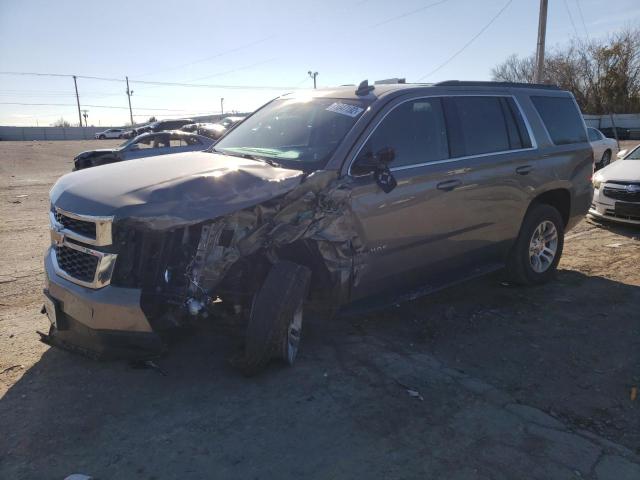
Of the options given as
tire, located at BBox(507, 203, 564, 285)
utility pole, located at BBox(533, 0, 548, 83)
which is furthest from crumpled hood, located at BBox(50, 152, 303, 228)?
utility pole, located at BBox(533, 0, 548, 83)

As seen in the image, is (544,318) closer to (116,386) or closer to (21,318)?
(116,386)

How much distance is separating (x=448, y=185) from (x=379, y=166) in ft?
2.81

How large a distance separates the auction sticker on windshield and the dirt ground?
1.60 metres

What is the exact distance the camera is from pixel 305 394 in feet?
11.2

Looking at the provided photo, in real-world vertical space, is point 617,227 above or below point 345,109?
below

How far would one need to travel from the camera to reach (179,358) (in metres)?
3.88

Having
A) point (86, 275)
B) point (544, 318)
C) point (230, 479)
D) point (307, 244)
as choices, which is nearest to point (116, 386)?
point (86, 275)

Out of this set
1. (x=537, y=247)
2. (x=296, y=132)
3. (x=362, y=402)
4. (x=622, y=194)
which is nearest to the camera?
(x=362, y=402)

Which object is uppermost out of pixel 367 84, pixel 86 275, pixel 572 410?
pixel 367 84

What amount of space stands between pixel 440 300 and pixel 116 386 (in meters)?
3.12

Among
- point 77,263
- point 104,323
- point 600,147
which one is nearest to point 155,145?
point 77,263

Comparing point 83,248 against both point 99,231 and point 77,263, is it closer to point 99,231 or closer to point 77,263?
point 77,263

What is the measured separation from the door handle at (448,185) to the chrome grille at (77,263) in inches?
105

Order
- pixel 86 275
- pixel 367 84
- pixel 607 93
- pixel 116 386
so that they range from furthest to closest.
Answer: pixel 607 93
pixel 367 84
pixel 116 386
pixel 86 275
